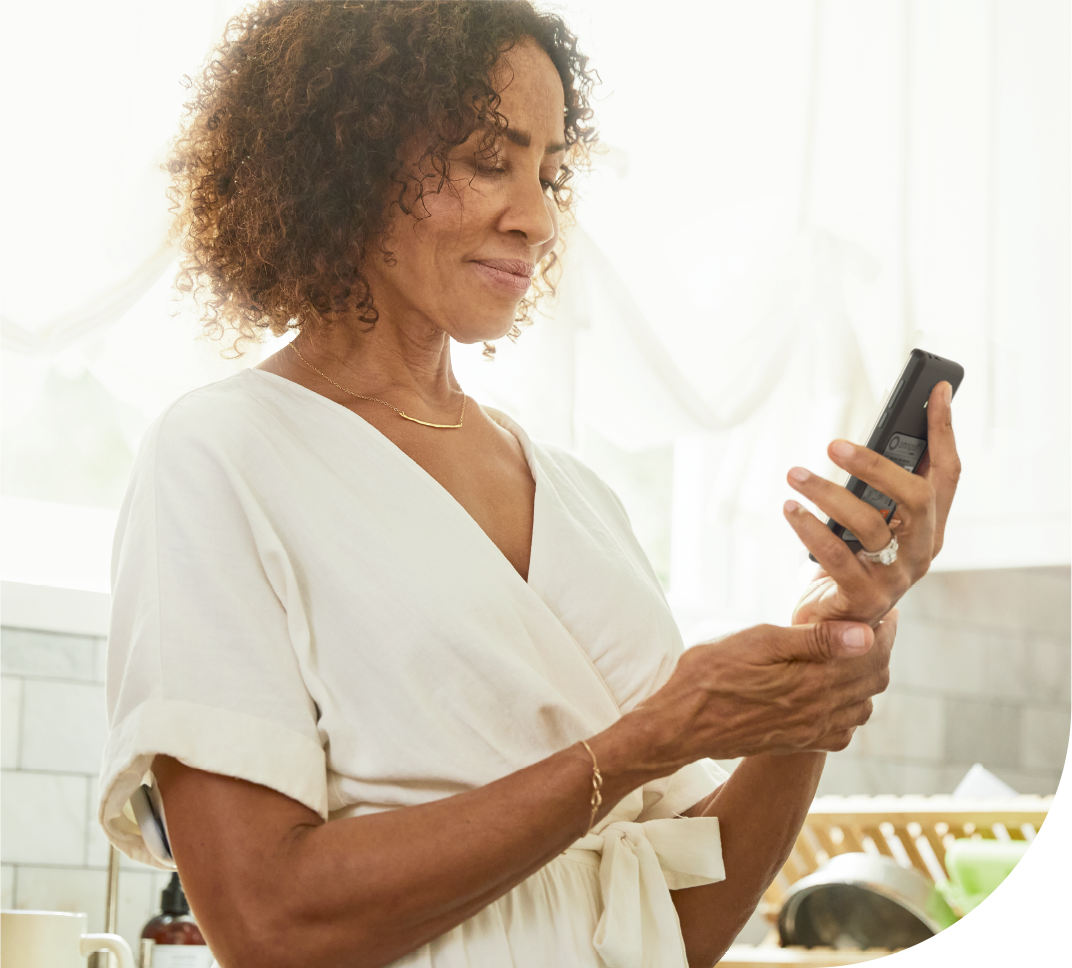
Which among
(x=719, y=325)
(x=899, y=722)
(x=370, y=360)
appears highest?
(x=719, y=325)

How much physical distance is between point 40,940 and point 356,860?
0.62 metres

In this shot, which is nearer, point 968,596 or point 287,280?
point 287,280

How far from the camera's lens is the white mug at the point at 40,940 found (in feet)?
3.71

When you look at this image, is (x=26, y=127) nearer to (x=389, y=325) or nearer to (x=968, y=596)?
(x=389, y=325)

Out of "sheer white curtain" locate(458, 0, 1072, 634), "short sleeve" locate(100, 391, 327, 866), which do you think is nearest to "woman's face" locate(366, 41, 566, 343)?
"short sleeve" locate(100, 391, 327, 866)

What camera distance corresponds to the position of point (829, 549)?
2.59 ft

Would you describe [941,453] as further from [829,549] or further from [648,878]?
[648,878]

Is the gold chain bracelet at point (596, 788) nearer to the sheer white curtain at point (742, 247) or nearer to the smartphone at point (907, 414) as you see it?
the smartphone at point (907, 414)

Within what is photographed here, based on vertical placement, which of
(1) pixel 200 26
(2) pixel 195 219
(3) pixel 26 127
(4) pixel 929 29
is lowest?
(2) pixel 195 219

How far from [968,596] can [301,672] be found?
3081 mm

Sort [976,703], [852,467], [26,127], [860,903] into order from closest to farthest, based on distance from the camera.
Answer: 1. [852,467]
2. [26,127]
3. [860,903]
4. [976,703]

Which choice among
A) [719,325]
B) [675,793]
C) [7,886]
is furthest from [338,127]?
[719,325]

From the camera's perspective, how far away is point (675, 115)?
8.64 feet

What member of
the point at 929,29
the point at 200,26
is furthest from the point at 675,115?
the point at 200,26
